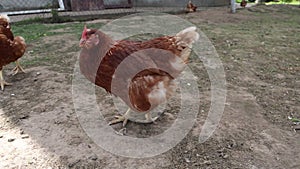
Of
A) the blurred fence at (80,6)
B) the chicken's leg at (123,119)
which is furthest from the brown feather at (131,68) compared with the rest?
the blurred fence at (80,6)

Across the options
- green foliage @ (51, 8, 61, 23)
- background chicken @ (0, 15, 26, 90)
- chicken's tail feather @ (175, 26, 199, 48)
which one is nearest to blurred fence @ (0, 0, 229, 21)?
green foliage @ (51, 8, 61, 23)

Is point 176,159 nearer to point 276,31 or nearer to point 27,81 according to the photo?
point 27,81

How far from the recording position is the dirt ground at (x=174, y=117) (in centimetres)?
208

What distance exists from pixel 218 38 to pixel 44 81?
131 inches

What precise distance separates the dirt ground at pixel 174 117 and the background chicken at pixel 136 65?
373mm

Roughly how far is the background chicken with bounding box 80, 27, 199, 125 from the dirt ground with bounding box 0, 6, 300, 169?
1.23 ft

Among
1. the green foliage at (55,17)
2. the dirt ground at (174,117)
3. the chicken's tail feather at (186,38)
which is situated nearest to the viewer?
the dirt ground at (174,117)

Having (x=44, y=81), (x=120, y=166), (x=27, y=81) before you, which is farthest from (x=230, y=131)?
(x=27, y=81)

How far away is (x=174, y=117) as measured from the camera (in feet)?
8.73

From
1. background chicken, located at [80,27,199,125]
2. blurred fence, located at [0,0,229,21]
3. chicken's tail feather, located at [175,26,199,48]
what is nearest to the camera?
background chicken, located at [80,27,199,125]

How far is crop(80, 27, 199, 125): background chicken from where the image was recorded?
2252mm

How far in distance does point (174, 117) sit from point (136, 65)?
688 mm

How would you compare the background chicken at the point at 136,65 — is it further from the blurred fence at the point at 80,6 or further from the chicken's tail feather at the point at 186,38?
the blurred fence at the point at 80,6

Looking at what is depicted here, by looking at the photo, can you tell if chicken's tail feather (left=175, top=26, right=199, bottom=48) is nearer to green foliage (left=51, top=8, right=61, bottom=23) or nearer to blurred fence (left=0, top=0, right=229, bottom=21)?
green foliage (left=51, top=8, right=61, bottom=23)
